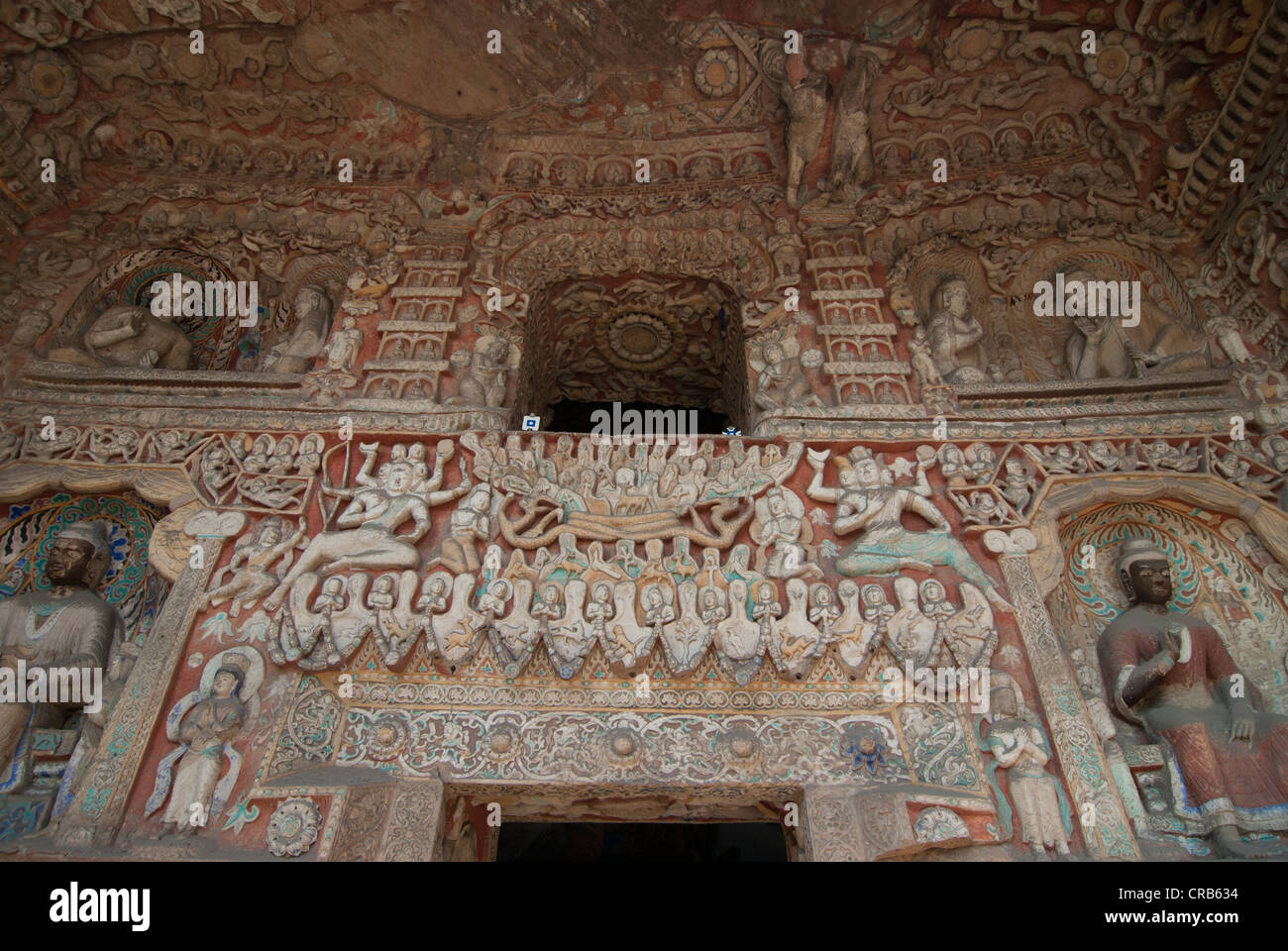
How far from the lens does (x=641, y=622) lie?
17.2ft

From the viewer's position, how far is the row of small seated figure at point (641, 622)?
16.6 feet

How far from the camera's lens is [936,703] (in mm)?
4957

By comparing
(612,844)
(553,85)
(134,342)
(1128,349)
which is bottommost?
(612,844)

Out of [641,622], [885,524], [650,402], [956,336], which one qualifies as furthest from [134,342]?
[956,336]

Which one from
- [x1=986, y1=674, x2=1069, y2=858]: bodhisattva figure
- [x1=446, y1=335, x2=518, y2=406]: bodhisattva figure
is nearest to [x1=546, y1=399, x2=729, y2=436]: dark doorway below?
[x1=446, y1=335, x2=518, y2=406]: bodhisattva figure

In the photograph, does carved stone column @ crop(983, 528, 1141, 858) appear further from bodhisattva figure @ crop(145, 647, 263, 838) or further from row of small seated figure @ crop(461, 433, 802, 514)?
bodhisattva figure @ crop(145, 647, 263, 838)

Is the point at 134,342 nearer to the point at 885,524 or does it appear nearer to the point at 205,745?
the point at 205,745

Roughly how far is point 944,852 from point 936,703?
33.9 inches

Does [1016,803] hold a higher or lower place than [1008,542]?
lower

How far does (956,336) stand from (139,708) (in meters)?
6.61

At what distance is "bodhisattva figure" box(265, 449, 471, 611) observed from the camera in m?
5.48

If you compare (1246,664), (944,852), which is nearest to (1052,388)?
(1246,664)

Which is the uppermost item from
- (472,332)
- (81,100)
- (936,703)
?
(81,100)

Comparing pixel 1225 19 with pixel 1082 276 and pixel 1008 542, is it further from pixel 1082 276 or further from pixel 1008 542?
pixel 1008 542
